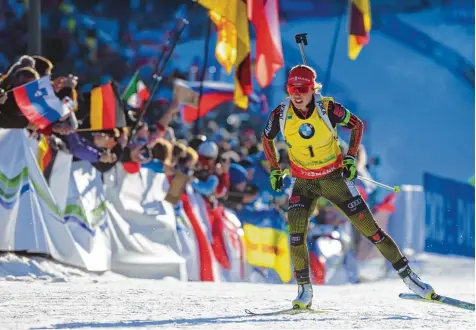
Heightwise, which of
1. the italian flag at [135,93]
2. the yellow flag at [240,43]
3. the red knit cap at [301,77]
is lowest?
the red knit cap at [301,77]

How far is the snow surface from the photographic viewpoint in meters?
7.00

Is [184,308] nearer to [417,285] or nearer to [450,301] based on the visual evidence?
[417,285]

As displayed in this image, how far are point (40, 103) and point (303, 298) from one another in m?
3.29

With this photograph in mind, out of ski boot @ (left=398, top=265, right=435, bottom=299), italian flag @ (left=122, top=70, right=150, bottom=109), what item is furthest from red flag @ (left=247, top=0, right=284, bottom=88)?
ski boot @ (left=398, top=265, right=435, bottom=299)

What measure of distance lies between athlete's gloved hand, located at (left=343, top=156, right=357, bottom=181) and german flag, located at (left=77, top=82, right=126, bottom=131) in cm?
366

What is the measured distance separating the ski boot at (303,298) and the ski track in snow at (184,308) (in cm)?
21

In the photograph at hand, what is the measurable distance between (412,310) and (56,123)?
12.2 ft

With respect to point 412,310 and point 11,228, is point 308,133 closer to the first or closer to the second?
point 412,310

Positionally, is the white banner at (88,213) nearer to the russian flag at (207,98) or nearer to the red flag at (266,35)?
the russian flag at (207,98)

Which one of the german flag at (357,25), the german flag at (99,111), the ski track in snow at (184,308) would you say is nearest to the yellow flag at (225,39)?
the german flag at (357,25)

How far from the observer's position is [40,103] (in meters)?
10.1

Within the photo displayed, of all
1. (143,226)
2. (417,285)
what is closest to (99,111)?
(143,226)

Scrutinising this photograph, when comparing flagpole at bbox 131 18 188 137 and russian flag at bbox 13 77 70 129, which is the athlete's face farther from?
flagpole at bbox 131 18 188 137

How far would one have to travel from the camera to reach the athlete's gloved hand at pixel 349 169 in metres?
8.04
